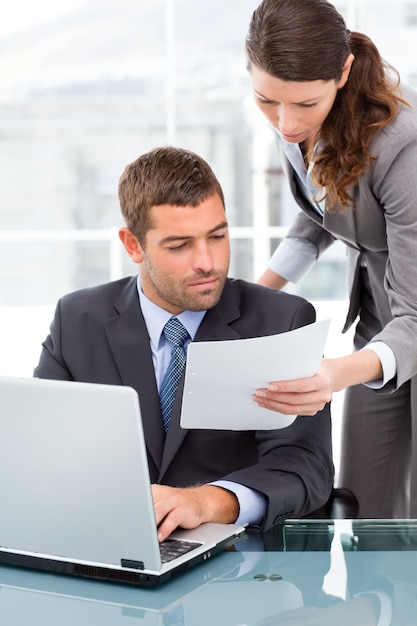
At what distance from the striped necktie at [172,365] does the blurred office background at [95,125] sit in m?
10.5

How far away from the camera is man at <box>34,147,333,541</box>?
1.77m

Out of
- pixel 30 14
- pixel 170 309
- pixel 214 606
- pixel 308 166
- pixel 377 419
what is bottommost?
pixel 377 419

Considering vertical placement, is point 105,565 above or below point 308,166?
below

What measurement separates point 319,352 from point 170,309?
545 mm

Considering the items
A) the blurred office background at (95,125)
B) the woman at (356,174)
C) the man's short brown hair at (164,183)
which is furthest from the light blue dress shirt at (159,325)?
the blurred office background at (95,125)

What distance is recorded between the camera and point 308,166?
1.99 metres

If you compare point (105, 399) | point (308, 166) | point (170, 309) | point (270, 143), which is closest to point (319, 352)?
point (105, 399)

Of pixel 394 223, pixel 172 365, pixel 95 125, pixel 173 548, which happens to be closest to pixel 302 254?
pixel 394 223

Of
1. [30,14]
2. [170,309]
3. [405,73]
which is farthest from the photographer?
[30,14]

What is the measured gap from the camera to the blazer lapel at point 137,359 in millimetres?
1780

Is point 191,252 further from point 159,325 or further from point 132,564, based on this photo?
point 132,564

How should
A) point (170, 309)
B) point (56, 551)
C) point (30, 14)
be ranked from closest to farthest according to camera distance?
1. point (56, 551)
2. point (170, 309)
3. point (30, 14)

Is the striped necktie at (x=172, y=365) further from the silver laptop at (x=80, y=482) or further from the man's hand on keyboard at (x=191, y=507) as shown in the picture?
the silver laptop at (x=80, y=482)

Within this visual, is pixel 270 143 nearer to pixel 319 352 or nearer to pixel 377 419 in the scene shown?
pixel 377 419
